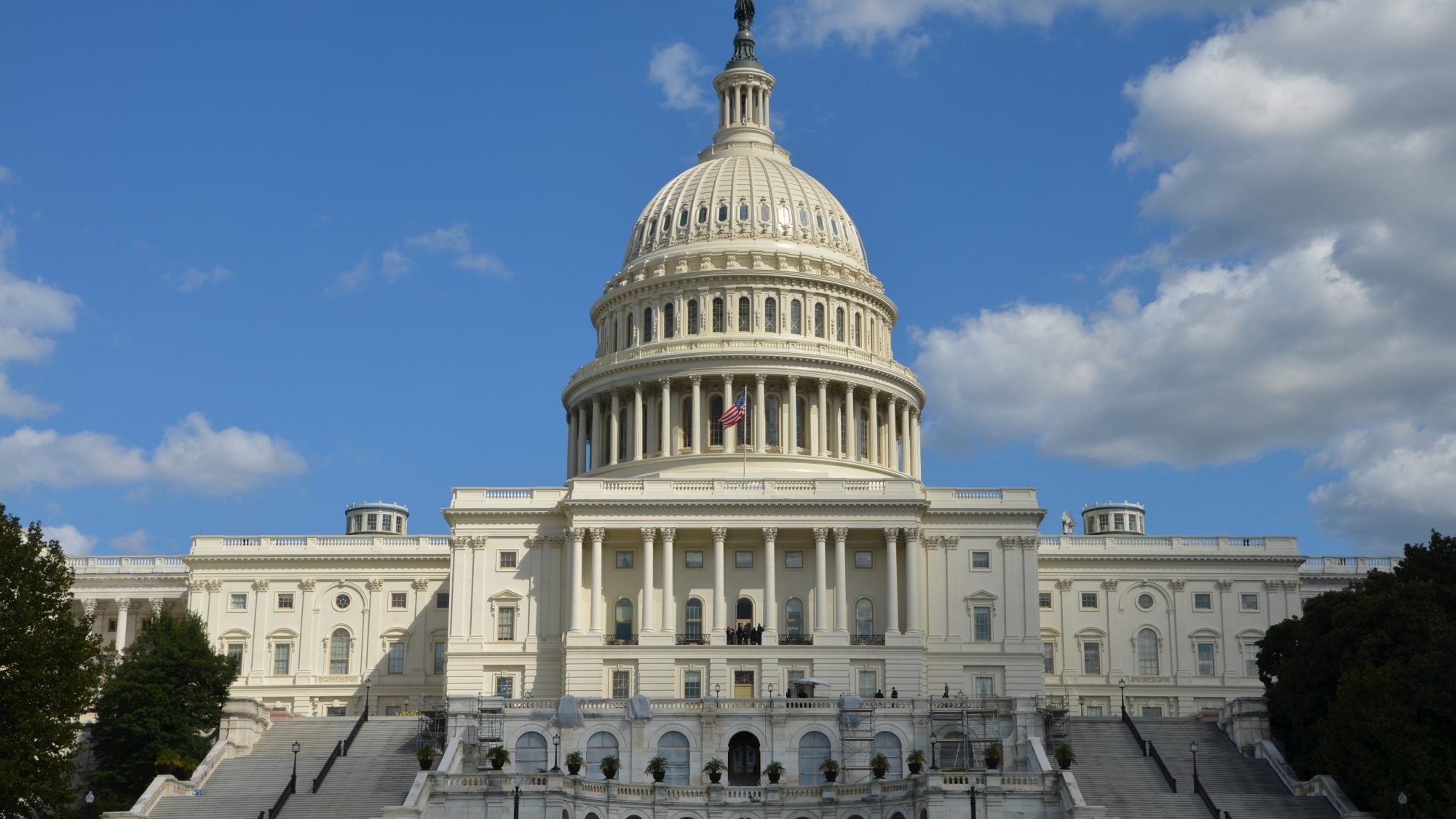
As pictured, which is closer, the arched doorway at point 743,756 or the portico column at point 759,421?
the arched doorway at point 743,756

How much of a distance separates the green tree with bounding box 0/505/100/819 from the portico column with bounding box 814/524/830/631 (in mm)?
40435

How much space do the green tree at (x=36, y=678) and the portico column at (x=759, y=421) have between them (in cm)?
5162

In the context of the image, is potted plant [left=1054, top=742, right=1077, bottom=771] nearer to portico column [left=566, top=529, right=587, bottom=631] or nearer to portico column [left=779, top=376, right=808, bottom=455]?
portico column [left=566, top=529, right=587, bottom=631]

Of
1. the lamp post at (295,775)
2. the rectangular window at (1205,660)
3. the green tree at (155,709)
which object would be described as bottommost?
the lamp post at (295,775)

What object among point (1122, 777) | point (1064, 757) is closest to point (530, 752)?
point (1064, 757)

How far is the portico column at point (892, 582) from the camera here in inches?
4035

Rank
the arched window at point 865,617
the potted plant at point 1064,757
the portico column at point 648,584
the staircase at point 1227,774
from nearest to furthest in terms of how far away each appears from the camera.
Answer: the staircase at point 1227,774 < the potted plant at point 1064,757 < the portico column at point 648,584 < the arched window at point 865,617

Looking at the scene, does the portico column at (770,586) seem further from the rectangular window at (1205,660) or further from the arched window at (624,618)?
the rectangular window at (1205,660)

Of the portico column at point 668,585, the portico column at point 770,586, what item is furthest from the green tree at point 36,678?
the portico column at point 770,586

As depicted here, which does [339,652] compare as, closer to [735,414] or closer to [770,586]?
[735,414]

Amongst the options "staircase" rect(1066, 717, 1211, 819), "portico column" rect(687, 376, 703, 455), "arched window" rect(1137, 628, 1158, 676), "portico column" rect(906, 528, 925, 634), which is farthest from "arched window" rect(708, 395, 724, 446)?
"staircase" rect(1066, 717, 1211, 819)

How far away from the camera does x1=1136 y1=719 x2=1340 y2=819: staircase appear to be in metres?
A: 78.6

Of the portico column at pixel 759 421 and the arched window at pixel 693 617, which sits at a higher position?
the portico column at pixel 759 421

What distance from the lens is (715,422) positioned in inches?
4742
